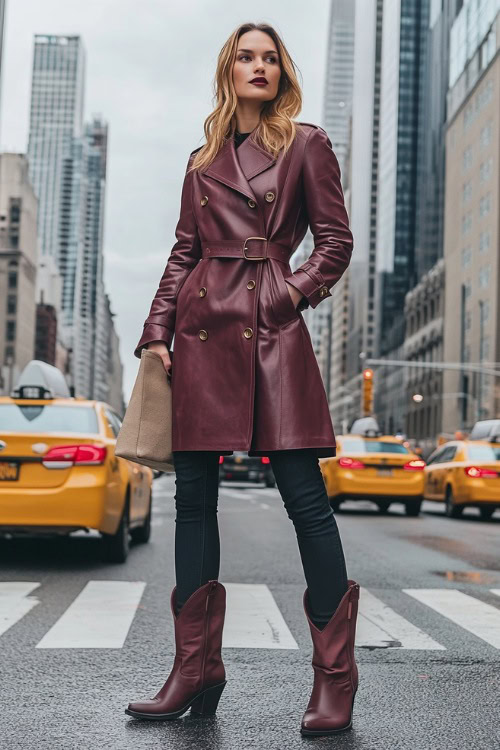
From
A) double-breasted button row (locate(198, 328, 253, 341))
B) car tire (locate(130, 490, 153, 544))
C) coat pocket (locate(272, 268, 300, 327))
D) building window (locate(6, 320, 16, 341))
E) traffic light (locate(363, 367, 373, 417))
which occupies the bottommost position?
car tire (locate(130, 490, 153, 544))

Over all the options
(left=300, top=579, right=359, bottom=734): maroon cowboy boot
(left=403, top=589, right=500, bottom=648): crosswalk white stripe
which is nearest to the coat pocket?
(left=300, top=579, right=359, bottom=734): maroon cowboy boot

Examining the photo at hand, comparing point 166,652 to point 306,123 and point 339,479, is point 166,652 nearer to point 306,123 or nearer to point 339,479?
point 306,123

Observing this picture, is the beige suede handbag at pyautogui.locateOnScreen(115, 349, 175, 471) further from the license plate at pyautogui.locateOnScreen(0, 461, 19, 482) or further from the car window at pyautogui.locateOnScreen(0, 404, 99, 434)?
the car window at pyautogui.locateOnScreen(0, 404, 99, 434)

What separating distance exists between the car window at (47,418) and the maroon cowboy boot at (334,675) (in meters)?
5.35

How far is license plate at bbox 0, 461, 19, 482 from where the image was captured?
803 cm

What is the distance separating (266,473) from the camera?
35.1 metres

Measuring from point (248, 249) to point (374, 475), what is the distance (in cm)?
1455

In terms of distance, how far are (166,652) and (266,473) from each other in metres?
30.6

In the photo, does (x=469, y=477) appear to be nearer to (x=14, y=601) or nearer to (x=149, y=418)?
(x=14, y=601)

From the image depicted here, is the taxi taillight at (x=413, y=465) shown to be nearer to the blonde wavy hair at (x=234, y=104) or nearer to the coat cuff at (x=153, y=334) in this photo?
the blonde wavy hair at (x=234, y=104)

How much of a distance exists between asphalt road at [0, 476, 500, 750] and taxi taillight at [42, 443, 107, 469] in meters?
0.82

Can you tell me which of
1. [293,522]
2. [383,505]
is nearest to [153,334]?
[293,522]

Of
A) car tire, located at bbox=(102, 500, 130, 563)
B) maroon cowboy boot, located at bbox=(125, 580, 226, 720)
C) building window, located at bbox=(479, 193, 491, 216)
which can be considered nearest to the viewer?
maroon cowboy boot, located at bbox=(125, 580, 226, 720)

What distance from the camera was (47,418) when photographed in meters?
8.53
